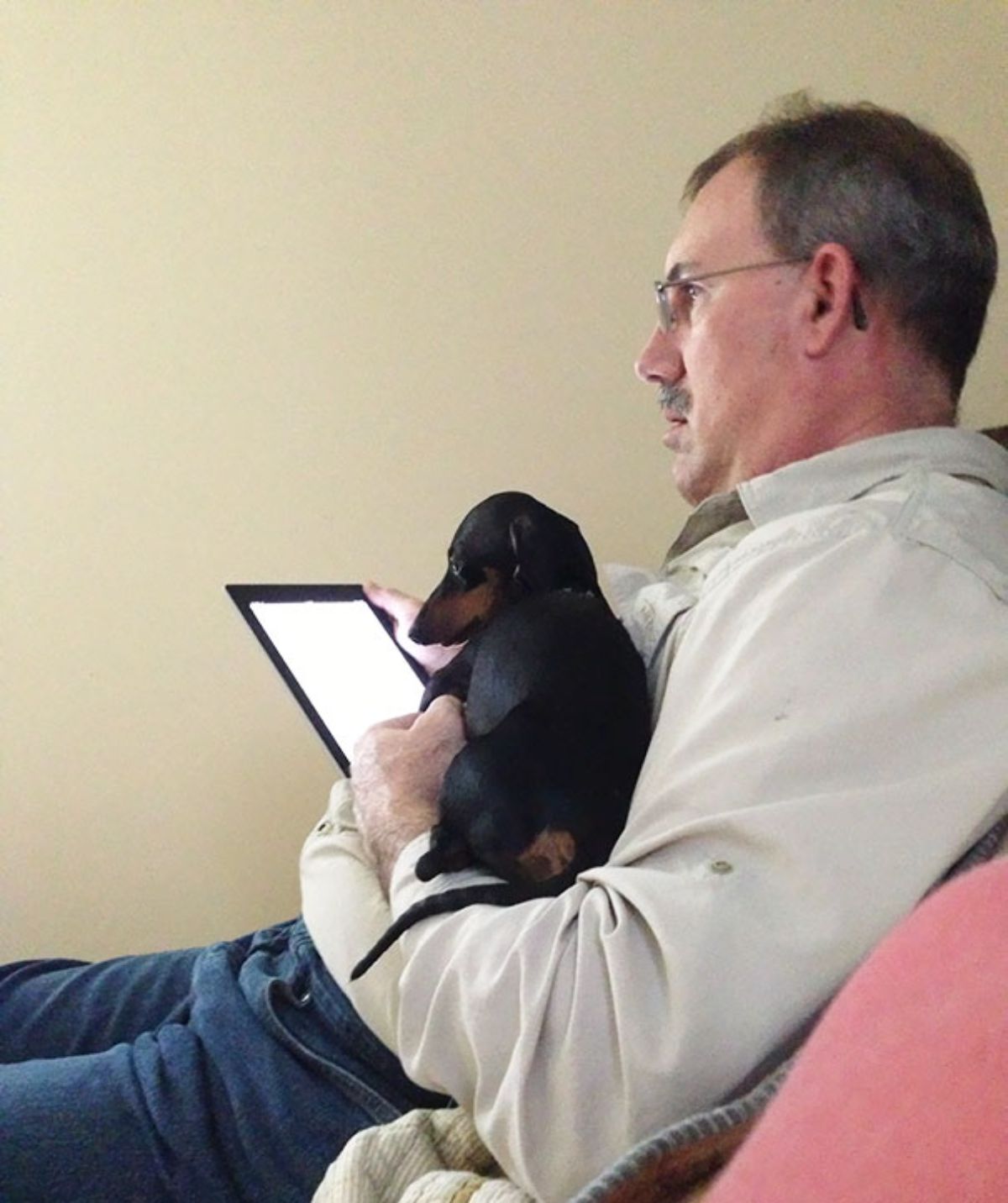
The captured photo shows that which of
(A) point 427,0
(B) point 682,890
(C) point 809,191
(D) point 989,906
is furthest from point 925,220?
(A) point 427,0

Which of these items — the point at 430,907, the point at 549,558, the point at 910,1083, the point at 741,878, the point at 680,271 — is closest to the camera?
the point at 910,1083

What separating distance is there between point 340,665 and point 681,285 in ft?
1.76

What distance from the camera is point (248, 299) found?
1626 millimetres

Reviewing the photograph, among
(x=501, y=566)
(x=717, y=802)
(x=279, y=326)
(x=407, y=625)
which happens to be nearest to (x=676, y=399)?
(x=501, y=566)

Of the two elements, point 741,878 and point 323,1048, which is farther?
point 323,1048

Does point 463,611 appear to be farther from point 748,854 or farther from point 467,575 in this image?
point 748,854

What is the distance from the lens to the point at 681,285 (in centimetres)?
102

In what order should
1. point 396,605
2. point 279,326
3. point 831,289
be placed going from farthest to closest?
point 279,326 → point 396,605 → point 831,289

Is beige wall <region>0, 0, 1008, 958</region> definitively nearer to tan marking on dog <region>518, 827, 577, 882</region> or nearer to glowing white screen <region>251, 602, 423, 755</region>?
glowing white screen <region>251, 602, 423, 755</region>

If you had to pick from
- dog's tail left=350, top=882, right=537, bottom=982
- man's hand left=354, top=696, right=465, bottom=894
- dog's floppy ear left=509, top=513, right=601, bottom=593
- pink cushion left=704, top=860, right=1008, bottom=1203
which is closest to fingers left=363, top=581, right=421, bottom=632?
dog's floppy ear left=509, top=513, right=601, bottom=593

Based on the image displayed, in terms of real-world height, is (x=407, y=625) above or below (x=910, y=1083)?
below

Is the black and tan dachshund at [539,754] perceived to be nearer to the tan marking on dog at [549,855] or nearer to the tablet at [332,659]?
the tan marking on dog at [549,855]

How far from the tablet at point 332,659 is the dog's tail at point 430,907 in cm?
47

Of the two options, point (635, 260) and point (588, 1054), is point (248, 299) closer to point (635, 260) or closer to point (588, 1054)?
point (635, 260)
